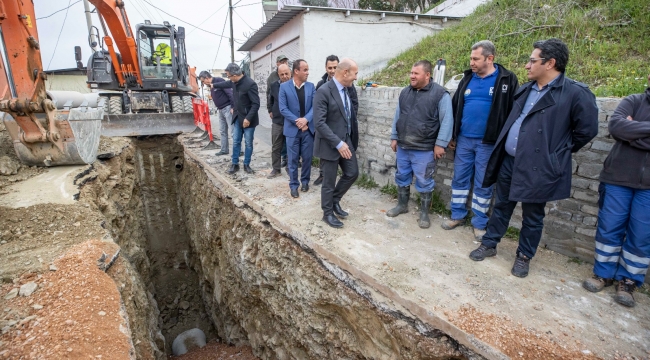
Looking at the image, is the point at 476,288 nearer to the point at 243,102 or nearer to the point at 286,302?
the point at 286,302

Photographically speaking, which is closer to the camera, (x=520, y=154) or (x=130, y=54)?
(x=520, y=154)

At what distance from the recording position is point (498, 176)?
308cm

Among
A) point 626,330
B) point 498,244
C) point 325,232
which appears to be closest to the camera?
point 626,330

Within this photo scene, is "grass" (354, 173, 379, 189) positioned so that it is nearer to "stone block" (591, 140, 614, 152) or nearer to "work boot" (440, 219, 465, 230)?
"work boot" (440, 219, 465, 230)

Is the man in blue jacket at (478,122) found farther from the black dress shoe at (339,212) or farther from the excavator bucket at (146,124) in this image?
the excavator bucket at (146,124)

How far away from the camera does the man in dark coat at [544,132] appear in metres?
2.60

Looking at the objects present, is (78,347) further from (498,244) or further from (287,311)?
(498,244)

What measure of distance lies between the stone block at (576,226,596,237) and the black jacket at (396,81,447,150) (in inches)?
63.3

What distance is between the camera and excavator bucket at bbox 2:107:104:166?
523cm

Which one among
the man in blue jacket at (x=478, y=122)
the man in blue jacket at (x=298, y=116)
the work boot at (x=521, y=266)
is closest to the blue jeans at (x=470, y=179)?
the man in blue jacket at (x=478, y=122)

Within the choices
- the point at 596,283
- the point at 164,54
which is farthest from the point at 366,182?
the point at 164,54

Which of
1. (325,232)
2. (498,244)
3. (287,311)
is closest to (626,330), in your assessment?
(498,244)

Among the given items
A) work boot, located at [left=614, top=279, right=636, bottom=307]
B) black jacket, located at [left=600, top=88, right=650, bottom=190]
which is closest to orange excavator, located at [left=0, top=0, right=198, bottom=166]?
black jacket, located at [left=600, top=88, right=650, bottom=190]

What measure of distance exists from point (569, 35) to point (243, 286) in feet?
20.9
